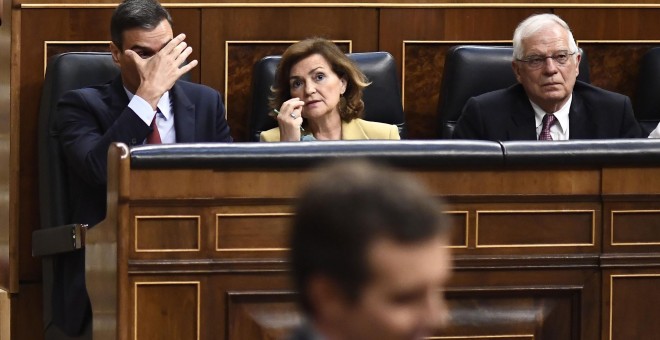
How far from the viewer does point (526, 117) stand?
3.20 meters

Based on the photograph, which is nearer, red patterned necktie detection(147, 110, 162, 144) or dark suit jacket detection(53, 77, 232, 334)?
dark suit jacket detection(53, 77, 232, 334)

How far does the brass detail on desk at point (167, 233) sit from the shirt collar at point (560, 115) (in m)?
1.13

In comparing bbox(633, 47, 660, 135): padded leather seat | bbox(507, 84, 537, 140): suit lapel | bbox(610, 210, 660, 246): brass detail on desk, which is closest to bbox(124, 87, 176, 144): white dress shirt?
bbox(507, 84, 537, 140): suit lapel

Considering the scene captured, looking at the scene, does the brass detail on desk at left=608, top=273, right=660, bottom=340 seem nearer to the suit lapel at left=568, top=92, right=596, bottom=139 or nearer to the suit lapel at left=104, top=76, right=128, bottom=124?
the suit lapel at left=568, top=92, right=596, bottom=139

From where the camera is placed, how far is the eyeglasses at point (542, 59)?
10.6 feet

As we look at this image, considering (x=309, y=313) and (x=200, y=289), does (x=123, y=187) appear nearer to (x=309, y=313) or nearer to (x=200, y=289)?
(x=200, y=289)

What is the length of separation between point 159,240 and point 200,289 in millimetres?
110

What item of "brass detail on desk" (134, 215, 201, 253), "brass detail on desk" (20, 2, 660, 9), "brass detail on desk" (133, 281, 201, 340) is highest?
"brass detail on desk" (20, 2, 660, 9)

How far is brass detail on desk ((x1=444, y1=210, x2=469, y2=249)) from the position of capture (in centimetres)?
243

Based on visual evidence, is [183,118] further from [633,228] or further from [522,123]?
[633,228]

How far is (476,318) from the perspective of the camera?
7.98ft

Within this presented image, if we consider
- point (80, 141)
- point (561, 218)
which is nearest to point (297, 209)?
point (561, 218)

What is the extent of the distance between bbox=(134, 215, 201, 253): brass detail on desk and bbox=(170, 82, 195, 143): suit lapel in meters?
0.67

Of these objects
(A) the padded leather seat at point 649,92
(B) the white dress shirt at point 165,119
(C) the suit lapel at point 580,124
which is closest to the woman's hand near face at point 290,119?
(B) the white dress shirt at point 165,119
